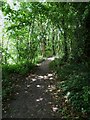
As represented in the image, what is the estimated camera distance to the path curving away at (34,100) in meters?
8.81

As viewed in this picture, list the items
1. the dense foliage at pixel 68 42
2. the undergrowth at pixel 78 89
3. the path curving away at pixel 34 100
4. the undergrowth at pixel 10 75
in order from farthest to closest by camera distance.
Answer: the undergrowth at pixel 10 75 → the dense foliage at pixel 68 42 → the path curving away at pixel 34 100 → the undergrowth at pixel 78 89

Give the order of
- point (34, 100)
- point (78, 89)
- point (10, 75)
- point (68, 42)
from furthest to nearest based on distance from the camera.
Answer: point (68, 42) < point (10, 75) < point (34, 100) < point (78, 89)

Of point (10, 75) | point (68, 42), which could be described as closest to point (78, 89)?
point (10, 75)

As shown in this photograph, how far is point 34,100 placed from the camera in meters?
10.3

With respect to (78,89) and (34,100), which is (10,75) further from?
(78,89)

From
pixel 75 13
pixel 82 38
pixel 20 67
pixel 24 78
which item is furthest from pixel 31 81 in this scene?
pixel 75 13

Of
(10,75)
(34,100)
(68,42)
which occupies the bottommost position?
(34,100)

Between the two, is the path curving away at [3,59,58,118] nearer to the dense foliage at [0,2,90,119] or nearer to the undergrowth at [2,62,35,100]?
the undergrowth at [2,62,35,100]

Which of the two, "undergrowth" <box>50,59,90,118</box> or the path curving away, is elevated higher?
"undergrowth" <box>50,59,90,118</box>

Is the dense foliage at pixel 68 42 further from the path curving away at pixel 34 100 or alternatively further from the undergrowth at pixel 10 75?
the path curving away at pixel 34 100

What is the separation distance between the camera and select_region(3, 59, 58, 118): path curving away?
881 cm

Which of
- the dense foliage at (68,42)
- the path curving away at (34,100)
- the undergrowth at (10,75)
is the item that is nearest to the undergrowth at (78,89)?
the dense foliage at (68,42)

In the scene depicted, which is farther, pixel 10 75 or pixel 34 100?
pixel 10 75

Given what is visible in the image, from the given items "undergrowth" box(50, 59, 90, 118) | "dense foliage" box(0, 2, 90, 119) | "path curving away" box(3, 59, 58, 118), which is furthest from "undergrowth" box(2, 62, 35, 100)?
"undergrowth" box(50, 59, 90, 118)
